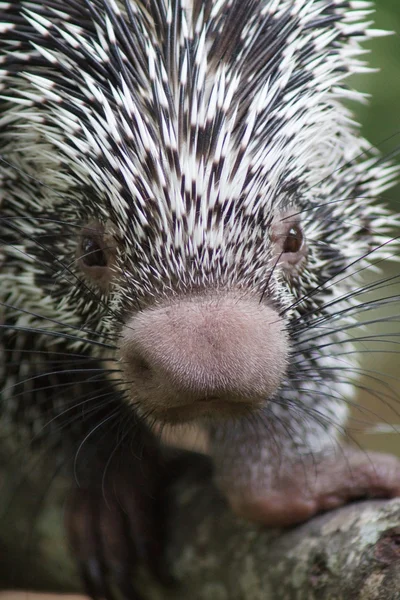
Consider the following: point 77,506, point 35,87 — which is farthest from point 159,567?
point 35,87

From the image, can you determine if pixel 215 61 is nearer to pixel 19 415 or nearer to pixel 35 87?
pixel 35 87

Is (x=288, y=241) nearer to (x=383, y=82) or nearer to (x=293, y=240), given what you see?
(x=293, y=240)

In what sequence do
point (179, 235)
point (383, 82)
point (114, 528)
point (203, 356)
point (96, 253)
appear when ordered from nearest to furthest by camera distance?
point (203, 356)
point (179, 235)
point (96, 253)
point (114, 528)
point (383, 82)

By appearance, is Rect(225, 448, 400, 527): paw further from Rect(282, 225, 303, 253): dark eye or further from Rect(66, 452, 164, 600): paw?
Rect(282, 225, 303, 253): dark eye

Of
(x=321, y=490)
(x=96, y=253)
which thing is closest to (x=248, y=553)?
(x=321, y=490)

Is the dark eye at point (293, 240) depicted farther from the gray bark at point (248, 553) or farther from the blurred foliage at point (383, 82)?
the blurred foliage at point (383, 82)

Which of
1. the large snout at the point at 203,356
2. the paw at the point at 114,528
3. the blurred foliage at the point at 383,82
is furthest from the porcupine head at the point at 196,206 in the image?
the blurred foliage at the point at 383,82
